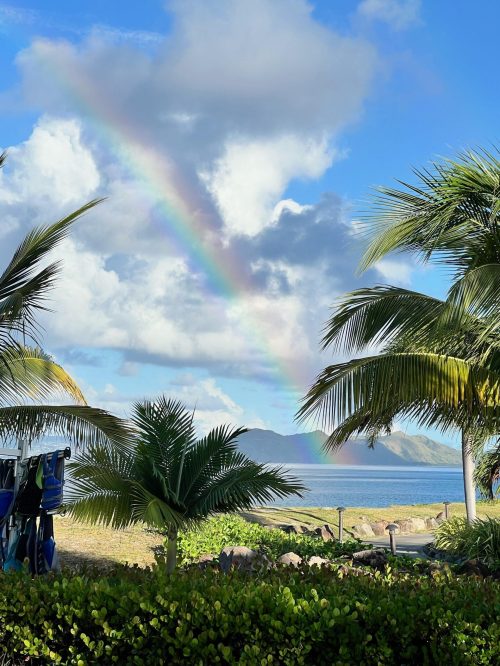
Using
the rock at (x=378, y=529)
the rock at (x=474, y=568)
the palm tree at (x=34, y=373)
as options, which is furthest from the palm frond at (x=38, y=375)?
the rock at (x=378, y=529)

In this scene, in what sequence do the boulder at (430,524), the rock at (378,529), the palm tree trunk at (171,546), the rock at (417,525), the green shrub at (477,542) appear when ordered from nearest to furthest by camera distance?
the palm tree trunk at (171,546), the green shrub at (477,542), the rock at (378,529), the rock at (417,525), the boulder at (430,524)

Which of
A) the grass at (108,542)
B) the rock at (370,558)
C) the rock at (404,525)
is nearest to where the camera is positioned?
the grass at (108,542)

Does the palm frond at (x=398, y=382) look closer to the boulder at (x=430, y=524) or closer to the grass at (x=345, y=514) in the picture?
the grass at (x=345, y=514)

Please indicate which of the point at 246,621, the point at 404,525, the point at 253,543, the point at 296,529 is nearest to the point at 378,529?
the point at 404,525

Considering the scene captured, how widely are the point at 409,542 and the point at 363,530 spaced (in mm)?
2112

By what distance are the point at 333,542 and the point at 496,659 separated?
11.6 m

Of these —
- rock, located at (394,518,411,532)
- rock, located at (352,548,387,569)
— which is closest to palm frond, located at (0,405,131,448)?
rock, located at (352,548,387,569)

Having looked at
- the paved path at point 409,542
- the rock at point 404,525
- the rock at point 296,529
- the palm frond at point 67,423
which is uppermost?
the palm frond at point 67,423

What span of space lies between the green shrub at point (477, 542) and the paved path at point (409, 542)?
2.98 ft

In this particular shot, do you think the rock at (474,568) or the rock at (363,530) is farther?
the rock at (363,530)

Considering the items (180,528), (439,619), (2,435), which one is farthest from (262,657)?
(2,435)

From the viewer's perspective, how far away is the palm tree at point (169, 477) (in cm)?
857

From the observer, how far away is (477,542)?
15.1m

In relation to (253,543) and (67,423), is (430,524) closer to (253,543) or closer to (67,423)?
(253,543)
